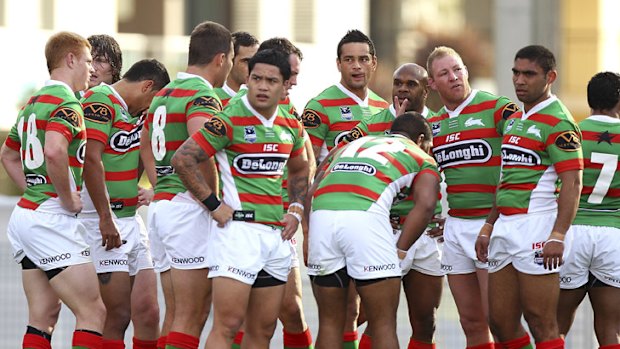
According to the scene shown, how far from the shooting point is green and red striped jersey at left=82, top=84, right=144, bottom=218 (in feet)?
35.5

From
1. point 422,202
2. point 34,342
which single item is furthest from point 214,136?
point 34,342

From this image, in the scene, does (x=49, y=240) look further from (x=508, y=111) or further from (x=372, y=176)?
(x=508, y=111)

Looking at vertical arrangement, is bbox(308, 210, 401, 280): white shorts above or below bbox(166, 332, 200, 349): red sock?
above

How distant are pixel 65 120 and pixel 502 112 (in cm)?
317

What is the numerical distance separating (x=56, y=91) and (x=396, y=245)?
2598 millimetres

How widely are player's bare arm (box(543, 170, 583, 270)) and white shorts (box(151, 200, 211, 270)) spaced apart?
2337mm

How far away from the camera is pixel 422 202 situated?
10.2m

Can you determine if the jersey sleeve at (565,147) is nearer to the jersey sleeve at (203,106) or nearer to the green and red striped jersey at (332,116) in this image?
the green and red striped jersey at (332,116)

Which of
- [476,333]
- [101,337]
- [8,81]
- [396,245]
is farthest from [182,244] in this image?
[8,81]

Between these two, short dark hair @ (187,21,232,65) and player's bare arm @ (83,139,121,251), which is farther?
player's bare arm @ (83,139,121,251)

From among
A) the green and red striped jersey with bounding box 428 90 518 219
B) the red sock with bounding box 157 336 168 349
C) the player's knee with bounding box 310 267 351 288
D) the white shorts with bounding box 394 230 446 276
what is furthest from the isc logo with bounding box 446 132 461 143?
the red sock with bounding box 157 336 168 349

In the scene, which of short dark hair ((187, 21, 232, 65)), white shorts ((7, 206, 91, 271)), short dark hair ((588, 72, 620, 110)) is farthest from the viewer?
short dark hair ((588, 72, 620, 110))

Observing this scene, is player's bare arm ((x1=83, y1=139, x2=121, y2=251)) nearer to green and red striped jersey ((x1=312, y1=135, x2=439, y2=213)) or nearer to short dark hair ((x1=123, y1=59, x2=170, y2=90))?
short dark hair ((x1=123, y1=59, x2=170, y2=90))

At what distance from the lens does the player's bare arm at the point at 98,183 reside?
34.9ft
